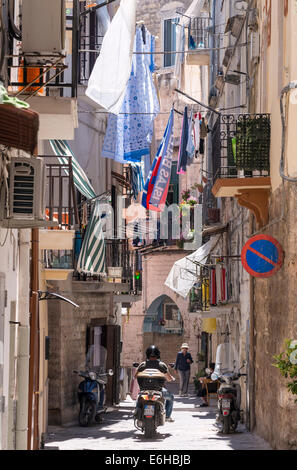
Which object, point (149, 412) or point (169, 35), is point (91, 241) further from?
A: point (169, 35)

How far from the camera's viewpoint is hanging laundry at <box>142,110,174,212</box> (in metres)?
21.3

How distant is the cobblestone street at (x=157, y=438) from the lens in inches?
585

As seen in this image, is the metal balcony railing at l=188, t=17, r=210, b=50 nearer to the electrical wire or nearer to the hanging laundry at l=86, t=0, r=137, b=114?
the hanging laundry at l=86, t=0, r=137, b=114

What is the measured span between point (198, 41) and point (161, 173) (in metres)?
8.44

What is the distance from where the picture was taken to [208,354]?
3641 centimetres

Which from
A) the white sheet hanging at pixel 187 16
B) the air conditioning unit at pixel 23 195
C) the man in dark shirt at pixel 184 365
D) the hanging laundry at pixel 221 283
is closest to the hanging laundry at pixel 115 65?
the air conditioning unit at pixel 23 195

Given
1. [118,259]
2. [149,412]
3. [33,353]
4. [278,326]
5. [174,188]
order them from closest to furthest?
1. [33,353]
2. [278,326]
3. [149,412]
4. [118,259]
5. [174,188]

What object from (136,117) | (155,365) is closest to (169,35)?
(136,117)

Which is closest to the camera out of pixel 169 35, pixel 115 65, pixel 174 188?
pixel 115 65

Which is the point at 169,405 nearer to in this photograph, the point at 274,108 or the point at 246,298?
the point at 246,298

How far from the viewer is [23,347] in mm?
11500

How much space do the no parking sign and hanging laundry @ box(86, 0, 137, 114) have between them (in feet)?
9.47

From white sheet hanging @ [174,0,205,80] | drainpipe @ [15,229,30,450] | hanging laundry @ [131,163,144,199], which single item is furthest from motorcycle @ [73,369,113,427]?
hanging laundry @ [131,163,144,199]

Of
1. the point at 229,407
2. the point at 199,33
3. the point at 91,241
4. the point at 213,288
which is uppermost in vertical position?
the point at 199,33
